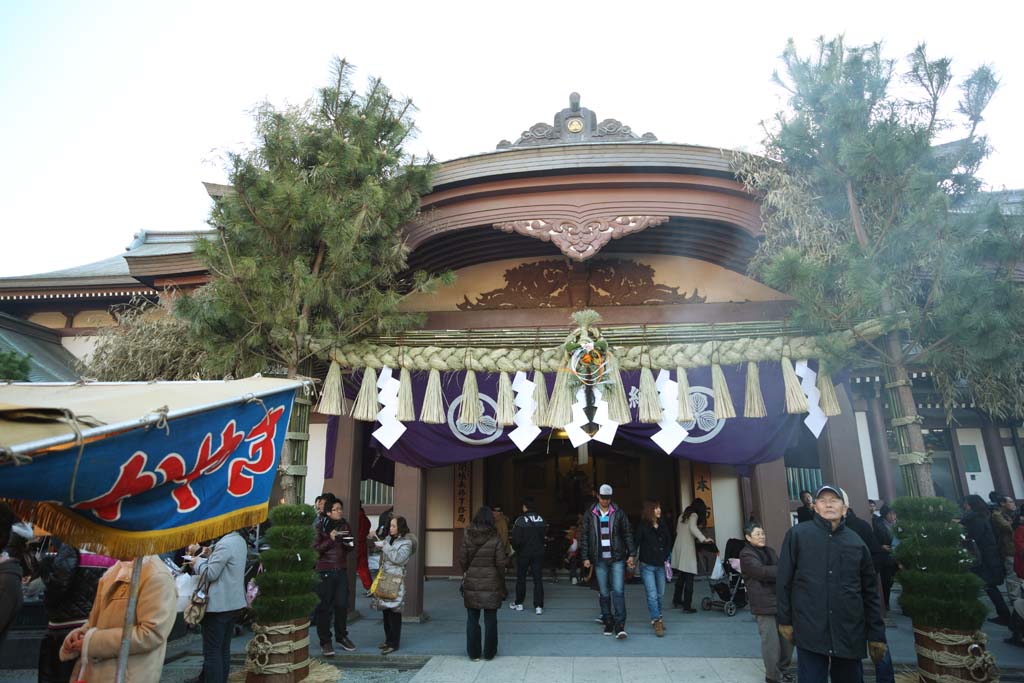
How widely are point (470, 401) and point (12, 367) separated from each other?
5.04 m

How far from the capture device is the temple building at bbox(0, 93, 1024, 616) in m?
5.94

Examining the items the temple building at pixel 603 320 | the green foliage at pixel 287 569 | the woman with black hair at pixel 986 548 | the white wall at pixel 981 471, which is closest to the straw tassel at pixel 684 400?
the temple building at pixel 603 320

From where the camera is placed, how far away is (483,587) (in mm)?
5754

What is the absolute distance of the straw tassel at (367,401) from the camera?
6.01 m

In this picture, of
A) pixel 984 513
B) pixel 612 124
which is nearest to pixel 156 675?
pixel 612 124

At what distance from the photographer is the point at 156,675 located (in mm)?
3172

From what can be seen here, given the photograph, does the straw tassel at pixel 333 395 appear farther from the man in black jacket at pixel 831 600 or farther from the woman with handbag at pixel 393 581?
the man in black jacket at pixel 831 600

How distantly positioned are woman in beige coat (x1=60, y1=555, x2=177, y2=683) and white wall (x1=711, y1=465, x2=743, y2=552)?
10.00 metres

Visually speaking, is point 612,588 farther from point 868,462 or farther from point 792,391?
point 868,462

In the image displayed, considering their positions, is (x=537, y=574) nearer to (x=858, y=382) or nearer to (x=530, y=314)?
(x=530, y=314)

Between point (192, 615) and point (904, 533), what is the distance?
6.25 metres

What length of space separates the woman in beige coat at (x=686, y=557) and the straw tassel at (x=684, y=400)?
3392 mm

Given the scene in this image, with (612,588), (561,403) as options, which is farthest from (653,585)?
(561,403)

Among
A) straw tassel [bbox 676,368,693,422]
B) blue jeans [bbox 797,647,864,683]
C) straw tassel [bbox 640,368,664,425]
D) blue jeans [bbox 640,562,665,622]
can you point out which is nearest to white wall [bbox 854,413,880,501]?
blue jeans [bbox 640,562,665,622]
